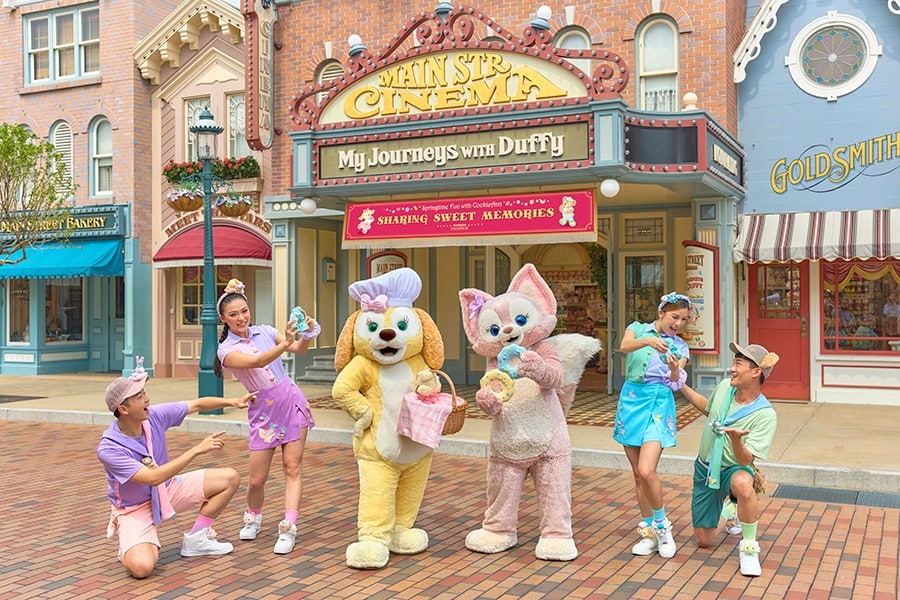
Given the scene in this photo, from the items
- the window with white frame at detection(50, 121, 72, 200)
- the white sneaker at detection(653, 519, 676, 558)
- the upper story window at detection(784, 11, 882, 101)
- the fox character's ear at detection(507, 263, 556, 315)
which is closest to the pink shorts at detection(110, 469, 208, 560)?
the fox character's ear at detection(507, 263, 556, 315)

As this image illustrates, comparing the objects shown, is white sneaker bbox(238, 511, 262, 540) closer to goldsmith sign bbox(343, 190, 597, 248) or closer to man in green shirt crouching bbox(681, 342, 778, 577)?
man in green shirt crouching bbox(681, 342, 778, 577)

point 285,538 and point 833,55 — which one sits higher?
point 833,55

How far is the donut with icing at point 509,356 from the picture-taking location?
5.22 meters

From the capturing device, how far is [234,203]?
15.1 m

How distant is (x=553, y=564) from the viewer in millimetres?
5184

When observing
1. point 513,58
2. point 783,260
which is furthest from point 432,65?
point 783,260

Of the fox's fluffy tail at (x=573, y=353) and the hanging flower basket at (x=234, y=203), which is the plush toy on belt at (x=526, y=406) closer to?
the fox's fluffy tail at (x=573, y=353)

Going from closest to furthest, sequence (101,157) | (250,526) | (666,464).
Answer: (250,526) → (666,464) → (101,157)

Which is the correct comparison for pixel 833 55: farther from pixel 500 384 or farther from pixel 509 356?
pixel 500 384

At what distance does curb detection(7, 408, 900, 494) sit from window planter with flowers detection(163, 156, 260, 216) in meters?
5.50

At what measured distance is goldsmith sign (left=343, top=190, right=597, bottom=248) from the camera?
34.1 feet

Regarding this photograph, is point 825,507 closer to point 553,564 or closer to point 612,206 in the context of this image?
point 553,564

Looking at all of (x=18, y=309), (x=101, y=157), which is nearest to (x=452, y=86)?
(x=101, y=157)

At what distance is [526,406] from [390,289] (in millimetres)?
1157
